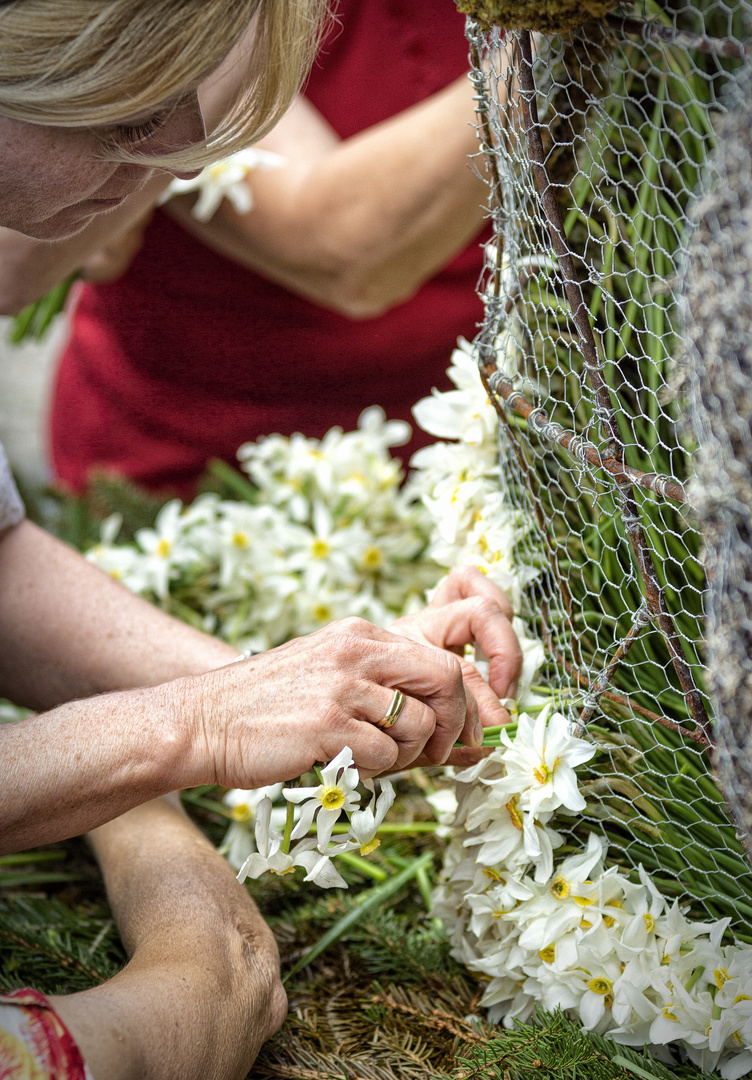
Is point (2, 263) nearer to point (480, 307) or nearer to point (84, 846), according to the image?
point (84, 846)

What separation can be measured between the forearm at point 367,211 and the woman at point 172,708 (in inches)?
16.0

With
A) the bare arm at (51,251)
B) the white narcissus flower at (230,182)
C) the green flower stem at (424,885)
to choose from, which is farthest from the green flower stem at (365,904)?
the white narcissus flower at (230,182)

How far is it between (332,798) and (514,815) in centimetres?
14

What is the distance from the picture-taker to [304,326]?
1.62 metres

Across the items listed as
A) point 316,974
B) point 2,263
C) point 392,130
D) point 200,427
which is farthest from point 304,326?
point 316,974

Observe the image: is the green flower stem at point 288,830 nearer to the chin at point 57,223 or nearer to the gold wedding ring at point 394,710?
the gold wedding ring at point 394,710

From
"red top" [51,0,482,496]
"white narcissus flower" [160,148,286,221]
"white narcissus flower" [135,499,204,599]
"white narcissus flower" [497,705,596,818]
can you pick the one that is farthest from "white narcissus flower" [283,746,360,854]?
"red top" [51,0,482,496]

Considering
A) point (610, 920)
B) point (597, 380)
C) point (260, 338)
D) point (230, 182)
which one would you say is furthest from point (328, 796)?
point (260, 338)

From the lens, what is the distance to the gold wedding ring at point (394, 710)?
0.64m

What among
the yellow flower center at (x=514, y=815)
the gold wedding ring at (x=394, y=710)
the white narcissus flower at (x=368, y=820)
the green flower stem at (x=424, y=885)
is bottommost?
the green flower stem at (x=424, y=885)

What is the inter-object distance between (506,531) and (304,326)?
0.93 m

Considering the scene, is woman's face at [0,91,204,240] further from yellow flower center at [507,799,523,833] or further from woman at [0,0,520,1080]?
yellow flower center at [507,799,523,833]

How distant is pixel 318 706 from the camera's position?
2.05 ft

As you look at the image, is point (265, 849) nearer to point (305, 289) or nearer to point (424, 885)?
point (424, 885)
